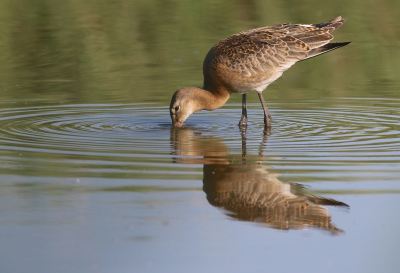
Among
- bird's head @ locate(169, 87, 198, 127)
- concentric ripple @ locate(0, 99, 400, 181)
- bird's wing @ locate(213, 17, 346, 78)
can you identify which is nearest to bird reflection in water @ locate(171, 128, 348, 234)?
concentric ripple @ locate(0, 99, 400, 181)

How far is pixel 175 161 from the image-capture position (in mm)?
7270

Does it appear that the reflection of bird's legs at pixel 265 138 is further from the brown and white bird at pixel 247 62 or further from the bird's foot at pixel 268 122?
the brown and white bird at pixel 247 62

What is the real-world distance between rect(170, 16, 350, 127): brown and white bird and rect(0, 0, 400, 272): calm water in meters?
0.31

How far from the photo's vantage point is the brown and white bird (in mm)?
9555

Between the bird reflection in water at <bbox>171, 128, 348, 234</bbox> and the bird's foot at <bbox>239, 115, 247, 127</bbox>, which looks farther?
the bird's foot at <bbox>239, 115, 247, 127</bbox>

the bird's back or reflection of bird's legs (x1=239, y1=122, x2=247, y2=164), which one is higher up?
the bird's back

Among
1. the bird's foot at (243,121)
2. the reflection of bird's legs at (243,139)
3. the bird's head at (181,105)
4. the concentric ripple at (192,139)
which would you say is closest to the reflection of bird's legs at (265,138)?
the concentric ripple at (192,139)

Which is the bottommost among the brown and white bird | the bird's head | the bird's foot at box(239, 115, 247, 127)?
the bird's foot at box(239, 115, 247, 127)

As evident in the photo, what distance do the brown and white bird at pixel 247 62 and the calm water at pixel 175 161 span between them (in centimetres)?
31

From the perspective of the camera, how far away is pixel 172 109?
965 centimetres

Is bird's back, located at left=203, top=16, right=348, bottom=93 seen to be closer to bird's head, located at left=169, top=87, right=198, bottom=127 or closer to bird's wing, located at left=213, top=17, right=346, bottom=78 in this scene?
bird's wing, located at left=213, top=17, right=346, bottom=78

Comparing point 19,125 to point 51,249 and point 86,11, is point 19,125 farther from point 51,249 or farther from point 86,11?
point 86,11

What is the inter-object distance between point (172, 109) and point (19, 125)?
196 cm

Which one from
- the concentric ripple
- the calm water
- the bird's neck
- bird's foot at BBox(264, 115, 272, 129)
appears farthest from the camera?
the bird's neck
